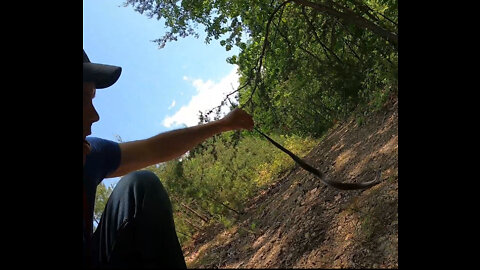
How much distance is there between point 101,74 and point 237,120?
25cm

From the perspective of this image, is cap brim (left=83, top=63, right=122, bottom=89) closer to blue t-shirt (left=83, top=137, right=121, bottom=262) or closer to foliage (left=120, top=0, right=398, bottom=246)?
blue t-shirt (left=83, top=137, right=121, bottom=262)

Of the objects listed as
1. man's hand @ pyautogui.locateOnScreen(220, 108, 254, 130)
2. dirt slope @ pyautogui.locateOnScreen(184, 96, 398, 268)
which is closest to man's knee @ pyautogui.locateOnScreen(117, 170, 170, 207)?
man's hand @ pyautogui.locateOnScreen(220, 108, 254, 130)

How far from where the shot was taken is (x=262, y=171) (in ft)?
10.9

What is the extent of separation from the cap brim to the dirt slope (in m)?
0.61

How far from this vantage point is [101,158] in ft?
2.37

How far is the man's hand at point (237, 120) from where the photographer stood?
790 mm

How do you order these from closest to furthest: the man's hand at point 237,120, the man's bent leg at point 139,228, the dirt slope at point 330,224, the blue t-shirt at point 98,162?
the man's bent leg at point 139,228 → the blue t-shirt at point 98,162 → the man's hand at point 237,120 → the dirt slope at point 330,224

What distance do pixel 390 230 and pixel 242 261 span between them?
0.54 meters

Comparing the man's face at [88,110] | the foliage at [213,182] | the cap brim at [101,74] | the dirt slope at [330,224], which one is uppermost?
the cap brim at [101,74]

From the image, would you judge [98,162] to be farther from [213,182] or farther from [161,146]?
[213,182]

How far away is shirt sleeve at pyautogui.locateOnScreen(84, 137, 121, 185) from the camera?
27.8 inches

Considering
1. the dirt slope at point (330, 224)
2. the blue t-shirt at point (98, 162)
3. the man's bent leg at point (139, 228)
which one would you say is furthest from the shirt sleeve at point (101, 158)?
the dirt slope at point (330, 224)

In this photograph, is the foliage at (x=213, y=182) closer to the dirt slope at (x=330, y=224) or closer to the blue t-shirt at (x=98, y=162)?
the dirt slope at (x=330, y=224)
